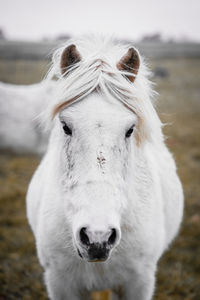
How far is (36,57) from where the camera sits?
2191 cm

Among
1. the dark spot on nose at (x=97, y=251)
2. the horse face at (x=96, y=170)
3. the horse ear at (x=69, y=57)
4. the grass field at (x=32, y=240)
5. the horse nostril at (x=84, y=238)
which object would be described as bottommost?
the grass field at (x=32, y=240)

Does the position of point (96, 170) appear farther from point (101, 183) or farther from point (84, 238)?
point (84, 238)

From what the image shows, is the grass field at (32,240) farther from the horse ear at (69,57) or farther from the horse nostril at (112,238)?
the horse nostril at (112,238)

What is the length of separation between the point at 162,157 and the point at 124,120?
1.61 meters

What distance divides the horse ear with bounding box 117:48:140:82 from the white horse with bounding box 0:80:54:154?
4426mm

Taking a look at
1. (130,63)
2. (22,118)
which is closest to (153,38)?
(22,118)

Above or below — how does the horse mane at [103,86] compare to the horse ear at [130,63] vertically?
below

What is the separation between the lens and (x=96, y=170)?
1618 mm

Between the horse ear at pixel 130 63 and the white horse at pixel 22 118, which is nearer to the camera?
the horse ear at pixel 130 63

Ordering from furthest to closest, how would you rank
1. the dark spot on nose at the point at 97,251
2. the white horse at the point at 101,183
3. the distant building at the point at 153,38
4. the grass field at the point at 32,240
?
the distant building at the point at 153,38 < the grass field at the point at 32,240 < the white horse at the point at 101,183 < the dark spot on nose at the point at 97,251

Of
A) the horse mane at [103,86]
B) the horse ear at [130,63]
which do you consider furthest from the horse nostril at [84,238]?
the horse ear at [130,63]

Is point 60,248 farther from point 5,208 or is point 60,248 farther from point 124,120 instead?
point 5,208

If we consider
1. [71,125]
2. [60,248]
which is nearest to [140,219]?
[60,248]

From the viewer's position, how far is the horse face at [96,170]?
4.89ft
